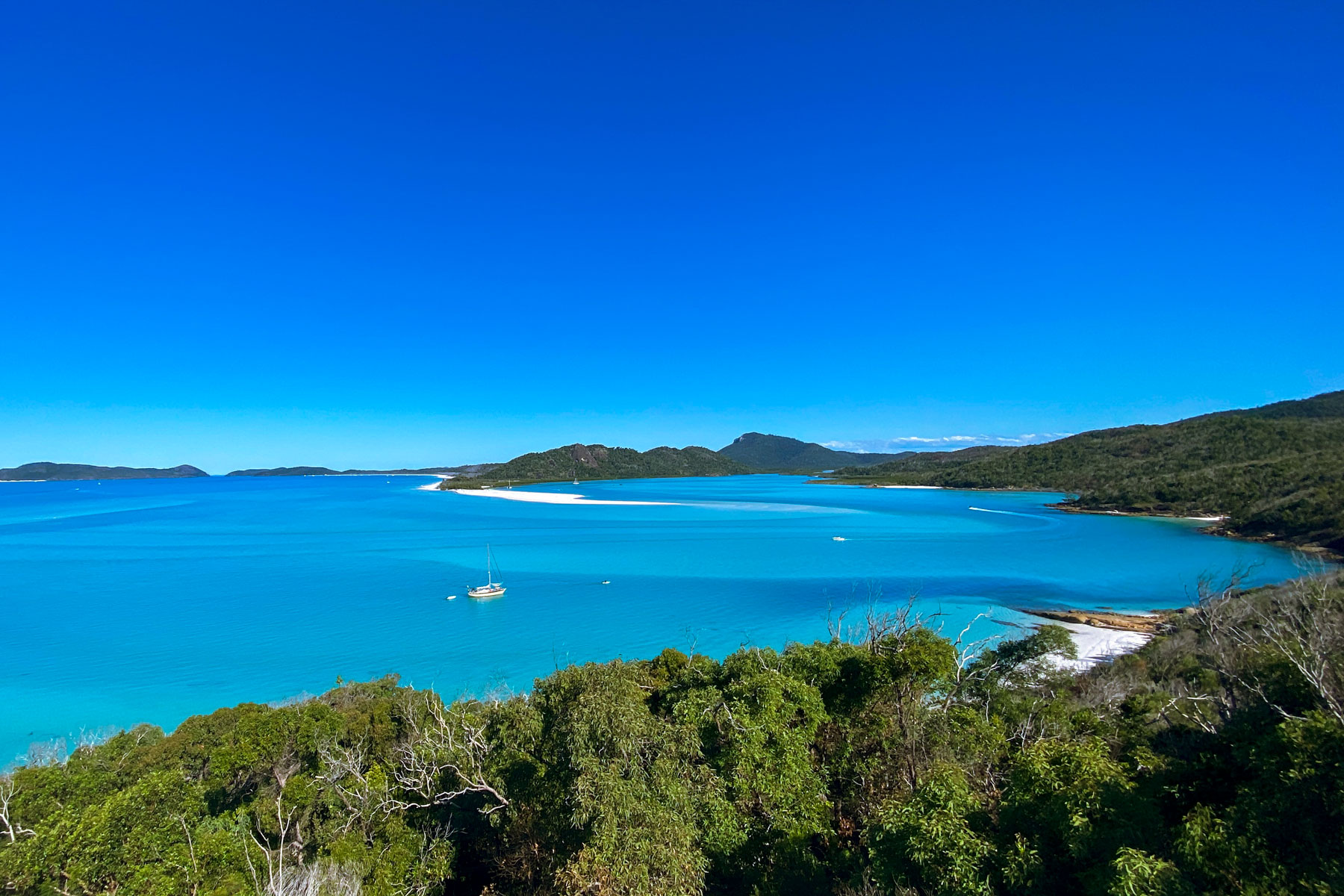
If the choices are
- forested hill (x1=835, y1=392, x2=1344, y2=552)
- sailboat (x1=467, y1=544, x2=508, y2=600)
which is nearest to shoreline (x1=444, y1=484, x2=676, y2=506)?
sailboat (x1=467, y1=544, x2=508, y2=600)

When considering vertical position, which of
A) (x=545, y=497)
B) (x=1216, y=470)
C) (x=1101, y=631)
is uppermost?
(x=1216, y=470)

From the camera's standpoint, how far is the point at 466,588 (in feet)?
120

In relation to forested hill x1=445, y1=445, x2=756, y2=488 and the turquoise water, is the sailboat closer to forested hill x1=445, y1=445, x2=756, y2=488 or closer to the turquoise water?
the turquoise water

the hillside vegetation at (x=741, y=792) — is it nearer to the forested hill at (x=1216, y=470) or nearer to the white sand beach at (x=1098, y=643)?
the white sand beach at (x=1098, y=643)

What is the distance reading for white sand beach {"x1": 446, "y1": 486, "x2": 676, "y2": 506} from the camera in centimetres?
9862

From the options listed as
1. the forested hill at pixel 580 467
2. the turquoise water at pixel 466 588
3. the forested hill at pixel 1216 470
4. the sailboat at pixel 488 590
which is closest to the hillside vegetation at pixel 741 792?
the turquoise water at pixel 466 588

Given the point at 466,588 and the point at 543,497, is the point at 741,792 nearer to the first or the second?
the point at 466,588

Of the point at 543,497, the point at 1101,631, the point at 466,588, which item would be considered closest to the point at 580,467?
the point at 543,497

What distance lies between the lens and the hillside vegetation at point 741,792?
16.6ft

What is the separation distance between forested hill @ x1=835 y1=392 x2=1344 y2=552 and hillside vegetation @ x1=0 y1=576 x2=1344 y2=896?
51640mm

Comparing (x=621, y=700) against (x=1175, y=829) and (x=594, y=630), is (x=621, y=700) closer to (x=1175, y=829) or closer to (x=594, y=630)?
(x=1175, y=829)

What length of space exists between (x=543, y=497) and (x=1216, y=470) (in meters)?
102

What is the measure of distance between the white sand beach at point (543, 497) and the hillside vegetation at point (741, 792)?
3257 inches

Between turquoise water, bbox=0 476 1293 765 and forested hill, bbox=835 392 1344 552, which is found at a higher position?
forested hill, bbox=835 392 1344 552
